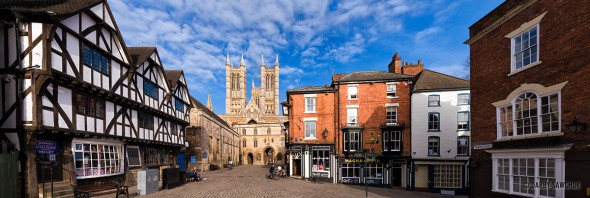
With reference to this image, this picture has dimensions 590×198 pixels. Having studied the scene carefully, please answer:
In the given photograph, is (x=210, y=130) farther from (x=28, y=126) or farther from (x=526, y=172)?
(x=526, y=172)

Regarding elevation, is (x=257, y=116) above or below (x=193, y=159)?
above

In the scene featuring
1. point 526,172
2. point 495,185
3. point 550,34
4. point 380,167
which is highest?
point 550,34

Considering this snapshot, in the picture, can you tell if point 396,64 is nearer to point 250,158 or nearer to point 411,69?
point 411,69

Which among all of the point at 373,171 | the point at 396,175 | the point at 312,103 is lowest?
the point at 396,175

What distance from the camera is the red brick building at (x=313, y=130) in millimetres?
25703

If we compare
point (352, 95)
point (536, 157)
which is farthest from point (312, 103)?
point (536, 157)

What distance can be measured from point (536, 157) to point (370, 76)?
16134mm

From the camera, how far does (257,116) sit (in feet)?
306

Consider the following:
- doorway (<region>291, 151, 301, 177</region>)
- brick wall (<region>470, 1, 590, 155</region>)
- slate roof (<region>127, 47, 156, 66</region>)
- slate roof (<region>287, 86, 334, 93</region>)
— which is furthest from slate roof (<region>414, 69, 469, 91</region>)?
slate roof (<region>127, 47, 156, 66</region>)

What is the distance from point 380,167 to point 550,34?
54.3ft

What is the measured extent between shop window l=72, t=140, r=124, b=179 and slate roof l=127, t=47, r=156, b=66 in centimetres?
624

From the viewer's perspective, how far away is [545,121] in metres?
10.0

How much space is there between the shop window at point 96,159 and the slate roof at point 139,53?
20.5 ft

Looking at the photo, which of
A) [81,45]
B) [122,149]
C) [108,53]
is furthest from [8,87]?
[122,149]
